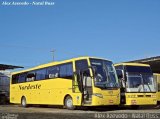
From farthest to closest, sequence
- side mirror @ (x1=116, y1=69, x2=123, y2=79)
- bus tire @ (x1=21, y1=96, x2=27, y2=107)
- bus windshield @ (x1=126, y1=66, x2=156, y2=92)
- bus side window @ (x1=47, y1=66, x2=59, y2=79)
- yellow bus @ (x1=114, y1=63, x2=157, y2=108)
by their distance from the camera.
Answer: bus tire @ (x1=21, y1=96, x2=27, y2=107), bus side window @ (x1=47, y1=66, x2=59, y2=79), side mirror @ (x1=116, y1=69, x2=123, y2=79), bus windshield @ (x1=126, y1=66, x2=156, y2=92), yellow bus @ (x1=114, y1=63, x2=157, y2=108)

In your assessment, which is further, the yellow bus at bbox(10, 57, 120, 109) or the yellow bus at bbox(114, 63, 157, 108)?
the yellow bus at bbox(114, 63, 157, 108)

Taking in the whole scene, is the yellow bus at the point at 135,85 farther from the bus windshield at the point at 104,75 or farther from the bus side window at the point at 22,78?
the bus side window at the point at 22,78

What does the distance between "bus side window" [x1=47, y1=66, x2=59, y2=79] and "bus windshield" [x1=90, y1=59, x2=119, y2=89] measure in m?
3.40

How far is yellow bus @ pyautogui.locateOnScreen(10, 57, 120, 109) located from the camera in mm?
18625

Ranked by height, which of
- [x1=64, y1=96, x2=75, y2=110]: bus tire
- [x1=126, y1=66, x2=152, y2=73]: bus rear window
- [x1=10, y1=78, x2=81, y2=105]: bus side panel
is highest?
[x1=126, y1=66, x2=152, y2=73]: bus rear window

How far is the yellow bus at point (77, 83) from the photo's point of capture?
18625 mm

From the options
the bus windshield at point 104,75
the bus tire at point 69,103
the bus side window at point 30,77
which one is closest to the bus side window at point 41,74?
the bus side window at point 30,77

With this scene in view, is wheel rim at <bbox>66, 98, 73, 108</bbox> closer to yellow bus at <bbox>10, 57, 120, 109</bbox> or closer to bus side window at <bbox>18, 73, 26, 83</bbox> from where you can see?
yellow bus at <bbox>10, 57, 120, 109</bbox>

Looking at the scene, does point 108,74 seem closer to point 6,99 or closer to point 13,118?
point 13,118

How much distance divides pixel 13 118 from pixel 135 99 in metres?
9.01

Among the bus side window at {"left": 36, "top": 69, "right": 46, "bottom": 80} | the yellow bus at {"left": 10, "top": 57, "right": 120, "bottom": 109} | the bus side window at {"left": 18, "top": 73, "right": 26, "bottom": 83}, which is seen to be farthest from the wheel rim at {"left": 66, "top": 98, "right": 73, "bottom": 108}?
the bus side window at {"left": 18, "top": 73, "right": 26, "bottom": 83}

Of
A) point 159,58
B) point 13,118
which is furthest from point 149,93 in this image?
point 13,118

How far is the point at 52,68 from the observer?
2253cm

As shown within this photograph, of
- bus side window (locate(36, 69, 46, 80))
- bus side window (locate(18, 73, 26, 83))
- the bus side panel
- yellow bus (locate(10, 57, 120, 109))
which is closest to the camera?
yellow bus (locate(10, 57, 120, 109))
